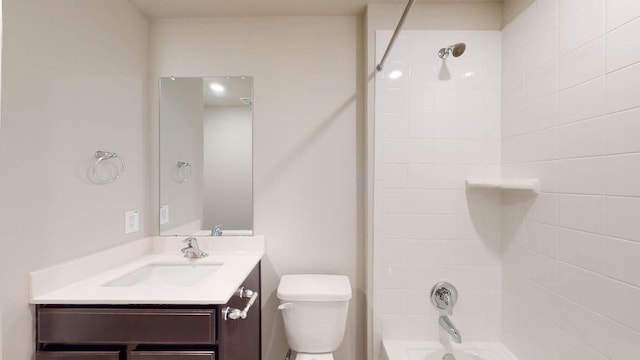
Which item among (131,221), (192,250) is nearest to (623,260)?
(192,250)

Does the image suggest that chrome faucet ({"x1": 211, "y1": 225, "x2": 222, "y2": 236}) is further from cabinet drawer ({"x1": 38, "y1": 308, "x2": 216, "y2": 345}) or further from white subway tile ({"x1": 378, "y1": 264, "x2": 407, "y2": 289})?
white subway tile ({"x1": 378, "y1": 264, "x2": 407, "y2": 289})

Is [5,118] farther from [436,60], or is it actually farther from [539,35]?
[539,35]

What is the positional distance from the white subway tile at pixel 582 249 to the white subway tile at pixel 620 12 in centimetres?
79

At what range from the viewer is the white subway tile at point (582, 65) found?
3.51ft

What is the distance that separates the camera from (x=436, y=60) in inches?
65.4

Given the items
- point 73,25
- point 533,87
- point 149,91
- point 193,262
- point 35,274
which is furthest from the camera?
point 149,91

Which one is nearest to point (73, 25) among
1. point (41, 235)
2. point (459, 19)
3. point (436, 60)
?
point (41, 235)

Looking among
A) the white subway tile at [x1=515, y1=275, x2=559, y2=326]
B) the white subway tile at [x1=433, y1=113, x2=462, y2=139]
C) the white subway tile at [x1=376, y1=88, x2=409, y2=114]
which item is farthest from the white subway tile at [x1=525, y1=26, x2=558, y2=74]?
the white subway tile at [x1=515, y1=275, x2=559, y2=326]

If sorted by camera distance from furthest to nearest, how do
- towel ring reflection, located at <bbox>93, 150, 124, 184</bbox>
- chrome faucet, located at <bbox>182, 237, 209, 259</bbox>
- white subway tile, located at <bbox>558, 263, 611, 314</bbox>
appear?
chrome faucet, located at <bbox>182, 237, 209, 259</bbox> < towel ring reflection, located at <bbox>93, 150, 124, 184</bbox> < white subway tile, located at <bbox>558, 263, 611, 314</bbox>

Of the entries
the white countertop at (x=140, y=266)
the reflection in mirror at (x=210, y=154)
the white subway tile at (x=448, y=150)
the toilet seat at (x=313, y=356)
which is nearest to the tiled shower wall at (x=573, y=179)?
the white subway tile at (x=448, y=150)

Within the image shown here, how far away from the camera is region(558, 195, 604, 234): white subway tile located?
1.06 meters

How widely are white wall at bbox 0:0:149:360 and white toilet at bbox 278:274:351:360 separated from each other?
1029mm

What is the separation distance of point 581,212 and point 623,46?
629mm

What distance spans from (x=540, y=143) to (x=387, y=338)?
1353mm
